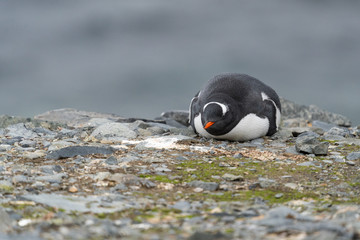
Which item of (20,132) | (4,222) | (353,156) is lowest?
(353,156)

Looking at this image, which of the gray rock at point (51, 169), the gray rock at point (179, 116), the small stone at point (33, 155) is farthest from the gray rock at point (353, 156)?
the gray rock at point (179, 116)

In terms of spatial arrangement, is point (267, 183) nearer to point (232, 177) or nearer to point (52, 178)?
point (232, 177)

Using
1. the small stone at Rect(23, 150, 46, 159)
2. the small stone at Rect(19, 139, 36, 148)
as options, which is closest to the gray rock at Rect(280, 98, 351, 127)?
the small stone at Rect(19, 139, 36, 148)

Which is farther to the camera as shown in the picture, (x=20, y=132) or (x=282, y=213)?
(x=20, y=132)

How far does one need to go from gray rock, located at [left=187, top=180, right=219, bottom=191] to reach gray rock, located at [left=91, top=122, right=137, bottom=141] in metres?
5.76

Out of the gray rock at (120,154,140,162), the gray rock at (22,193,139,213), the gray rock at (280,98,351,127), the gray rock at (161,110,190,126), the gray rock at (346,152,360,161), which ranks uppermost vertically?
the gray rock at (22,193,139,213)

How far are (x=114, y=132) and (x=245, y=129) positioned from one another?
3957 millimetres

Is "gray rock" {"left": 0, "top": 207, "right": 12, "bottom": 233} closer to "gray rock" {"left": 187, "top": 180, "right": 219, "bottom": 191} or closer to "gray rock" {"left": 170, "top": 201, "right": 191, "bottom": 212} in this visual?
"gray rock" {"left": 170, "top": 201, "right": 191, "bottom": 212}

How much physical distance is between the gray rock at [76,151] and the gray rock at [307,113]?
2059 cm

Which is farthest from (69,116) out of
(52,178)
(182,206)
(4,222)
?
(4,222)

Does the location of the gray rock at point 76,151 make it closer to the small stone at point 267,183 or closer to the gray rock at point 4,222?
the small stone at point 267,183

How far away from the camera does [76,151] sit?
32.0 ft

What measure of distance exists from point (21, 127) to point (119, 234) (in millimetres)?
11801

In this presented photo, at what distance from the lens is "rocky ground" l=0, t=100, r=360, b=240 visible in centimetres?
456
